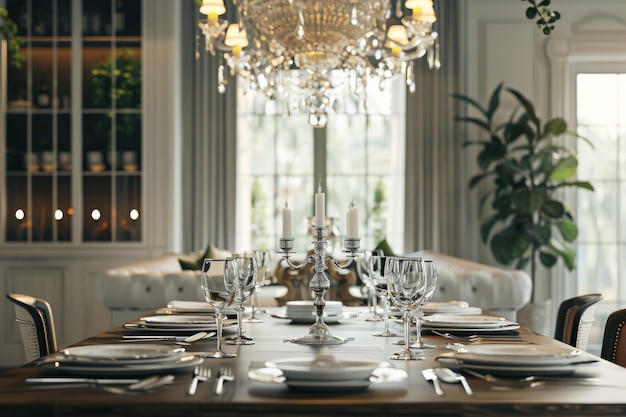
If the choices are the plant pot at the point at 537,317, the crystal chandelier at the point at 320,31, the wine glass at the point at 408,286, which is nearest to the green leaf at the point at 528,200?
the plant pot at the point at 537,317

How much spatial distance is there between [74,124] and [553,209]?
326cm

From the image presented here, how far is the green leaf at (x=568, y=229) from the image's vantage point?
20.7 feet

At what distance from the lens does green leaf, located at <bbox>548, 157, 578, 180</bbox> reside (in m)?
6.28

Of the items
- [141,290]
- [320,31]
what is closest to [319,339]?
[141,290]

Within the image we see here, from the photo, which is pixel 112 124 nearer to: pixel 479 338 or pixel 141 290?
pixel 141 290

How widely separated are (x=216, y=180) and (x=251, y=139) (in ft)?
1.47

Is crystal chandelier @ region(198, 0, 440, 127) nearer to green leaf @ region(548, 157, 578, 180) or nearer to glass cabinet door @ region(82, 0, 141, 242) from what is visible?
glass cabinet door @ region(82, 0, 141, 242)

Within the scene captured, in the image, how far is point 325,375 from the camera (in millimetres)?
1509

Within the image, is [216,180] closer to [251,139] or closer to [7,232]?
[251,139]

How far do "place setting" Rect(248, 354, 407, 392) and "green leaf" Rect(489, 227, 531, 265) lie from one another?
4.80m

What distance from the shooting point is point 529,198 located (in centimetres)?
614

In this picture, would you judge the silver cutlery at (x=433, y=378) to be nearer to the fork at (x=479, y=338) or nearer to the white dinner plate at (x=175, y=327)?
the fork at (x=479, y=338)

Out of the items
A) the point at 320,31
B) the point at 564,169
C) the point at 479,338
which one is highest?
the point at 320,31

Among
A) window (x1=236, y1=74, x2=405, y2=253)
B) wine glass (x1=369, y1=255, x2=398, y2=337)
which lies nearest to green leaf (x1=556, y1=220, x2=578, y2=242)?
window (x1=236, y1=74, x2=405, y2=253)
